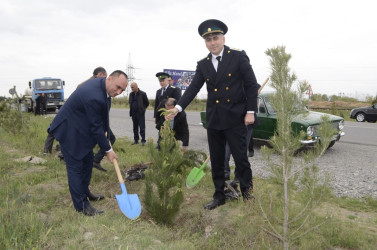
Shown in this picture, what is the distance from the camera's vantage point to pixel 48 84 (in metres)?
21.3

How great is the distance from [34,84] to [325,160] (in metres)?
20.1

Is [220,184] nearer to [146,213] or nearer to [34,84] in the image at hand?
[146,213]

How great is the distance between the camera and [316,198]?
2.23 m

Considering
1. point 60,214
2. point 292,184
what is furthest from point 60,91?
point 292,184

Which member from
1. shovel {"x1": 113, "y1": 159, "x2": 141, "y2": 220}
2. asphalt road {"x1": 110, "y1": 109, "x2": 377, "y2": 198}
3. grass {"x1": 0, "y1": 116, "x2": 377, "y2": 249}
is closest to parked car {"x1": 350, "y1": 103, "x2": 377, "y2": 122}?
asphalt road {"x1": 110, "y1": 109, "x2": 377, "y2": 198}

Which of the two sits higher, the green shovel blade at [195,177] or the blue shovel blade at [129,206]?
the green shovel blade at [195,177]

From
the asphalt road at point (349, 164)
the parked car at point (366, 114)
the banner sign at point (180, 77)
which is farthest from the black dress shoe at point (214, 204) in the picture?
the banner sign at point (180, 77)

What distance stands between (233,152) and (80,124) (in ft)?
5.80

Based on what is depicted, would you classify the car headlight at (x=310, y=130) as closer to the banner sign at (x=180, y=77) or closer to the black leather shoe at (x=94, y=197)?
the black leather shoe at (x=94, y=197)

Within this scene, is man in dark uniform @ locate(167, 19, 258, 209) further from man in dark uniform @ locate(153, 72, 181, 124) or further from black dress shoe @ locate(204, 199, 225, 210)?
man in dark uniform @ locate(153, 72, 181, 124)

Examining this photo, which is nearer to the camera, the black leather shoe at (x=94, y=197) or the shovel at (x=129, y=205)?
the shovel at (x=129, y=205)

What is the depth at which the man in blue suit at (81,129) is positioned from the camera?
128 inches

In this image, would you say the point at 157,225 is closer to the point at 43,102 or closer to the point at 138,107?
the point at 138,107

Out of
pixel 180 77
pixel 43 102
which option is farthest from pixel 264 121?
pixel 180 77
